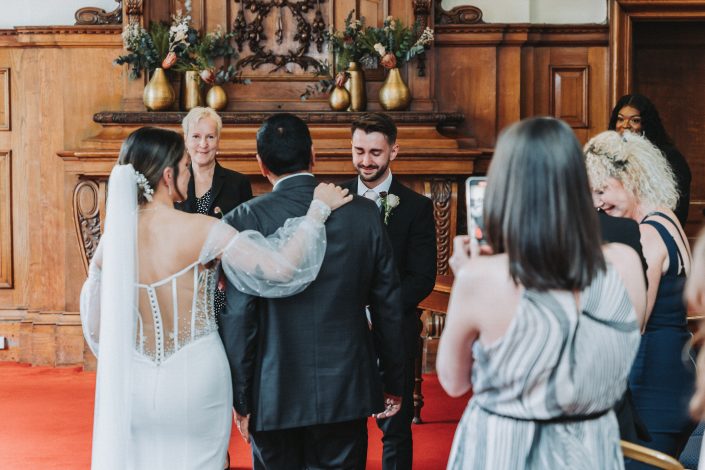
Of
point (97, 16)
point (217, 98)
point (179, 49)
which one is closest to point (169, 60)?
point (179, 49)

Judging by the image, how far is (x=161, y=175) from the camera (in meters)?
2.93

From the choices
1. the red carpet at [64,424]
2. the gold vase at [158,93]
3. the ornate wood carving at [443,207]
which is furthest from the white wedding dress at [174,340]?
the gold vase at [158,93]

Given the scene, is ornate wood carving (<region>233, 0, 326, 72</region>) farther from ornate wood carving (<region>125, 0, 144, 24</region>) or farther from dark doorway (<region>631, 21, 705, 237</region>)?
dark doorway (<region>631, 21, 705, 237</region>)

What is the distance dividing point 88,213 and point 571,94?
11.3ft

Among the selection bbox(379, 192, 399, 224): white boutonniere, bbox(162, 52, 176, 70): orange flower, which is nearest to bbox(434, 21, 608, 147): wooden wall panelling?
bbox(162, 52, 176, 70): orange flower

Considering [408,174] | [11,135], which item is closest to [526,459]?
[408,174]

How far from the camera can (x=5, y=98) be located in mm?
7078

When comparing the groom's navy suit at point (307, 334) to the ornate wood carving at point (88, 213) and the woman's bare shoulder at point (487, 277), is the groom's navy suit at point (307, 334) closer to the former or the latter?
the woman's bare shoulder at point (487, 277)

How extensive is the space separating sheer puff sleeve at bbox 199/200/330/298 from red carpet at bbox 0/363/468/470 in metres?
2.02

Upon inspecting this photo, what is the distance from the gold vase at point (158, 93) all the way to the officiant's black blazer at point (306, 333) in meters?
3.81

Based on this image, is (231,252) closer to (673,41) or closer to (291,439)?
(291,439)

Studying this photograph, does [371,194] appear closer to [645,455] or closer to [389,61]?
[645,455]

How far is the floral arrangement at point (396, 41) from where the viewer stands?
6684mm

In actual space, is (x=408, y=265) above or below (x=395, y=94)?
below
